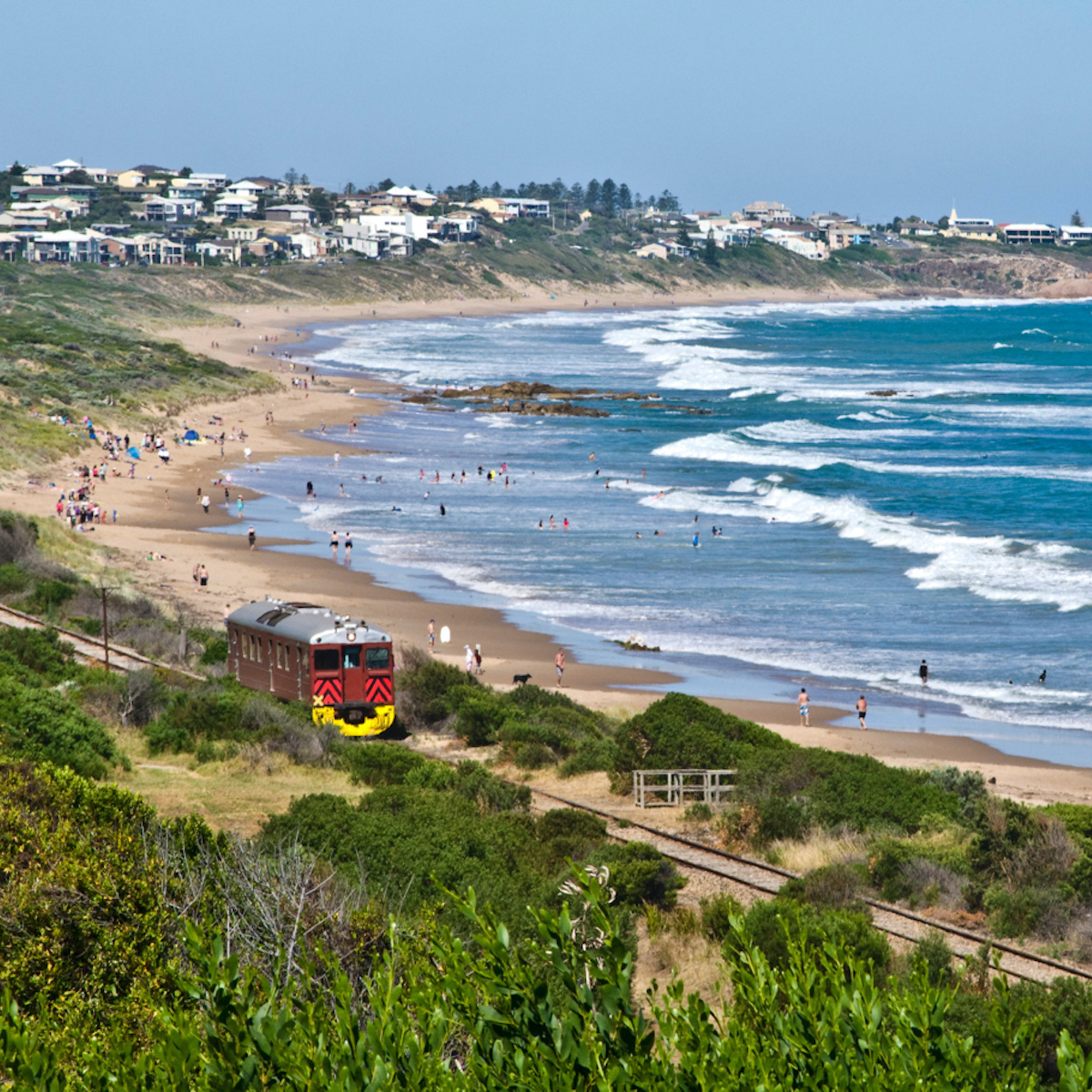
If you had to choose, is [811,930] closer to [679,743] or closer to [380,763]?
[679,743]

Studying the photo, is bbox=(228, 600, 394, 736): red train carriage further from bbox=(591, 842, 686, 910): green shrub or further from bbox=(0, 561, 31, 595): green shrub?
bbox=(0, 561, 31, 595): green shrub

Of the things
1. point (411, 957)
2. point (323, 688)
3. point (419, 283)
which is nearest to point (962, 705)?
point (323, 688)

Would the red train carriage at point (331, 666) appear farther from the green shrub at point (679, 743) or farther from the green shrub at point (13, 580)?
the green shrub at point (13, 580)

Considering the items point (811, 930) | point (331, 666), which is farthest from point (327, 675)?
point (811, 930)

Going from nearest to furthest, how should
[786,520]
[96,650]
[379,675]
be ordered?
1. [379,675]
2. [96,650]
3. [786,520]

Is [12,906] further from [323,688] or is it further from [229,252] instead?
[229,252]

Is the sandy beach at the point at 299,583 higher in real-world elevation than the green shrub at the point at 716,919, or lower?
lower

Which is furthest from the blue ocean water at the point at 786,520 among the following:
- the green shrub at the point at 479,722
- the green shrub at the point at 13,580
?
the green shrub at the point at 13,580
